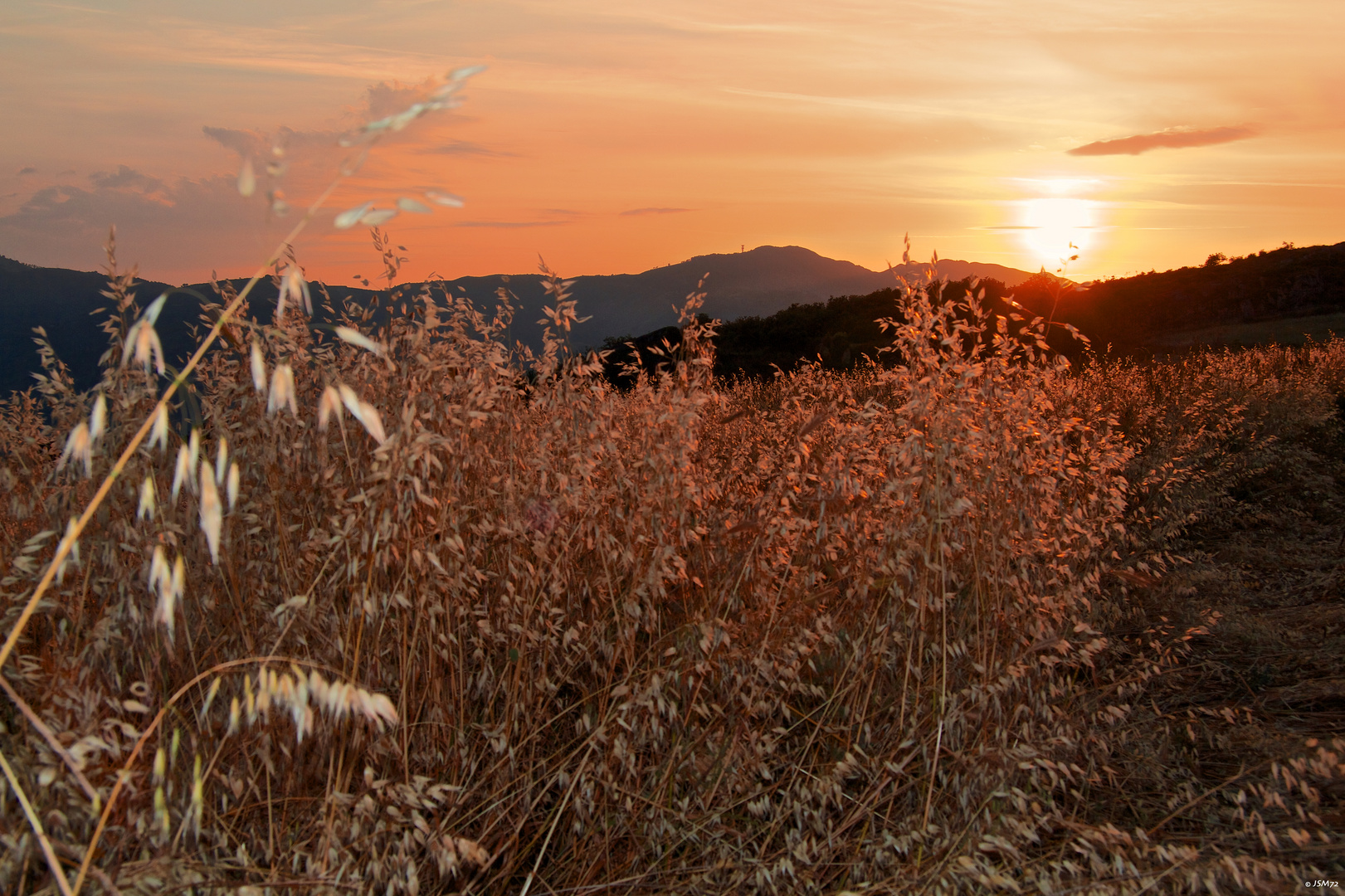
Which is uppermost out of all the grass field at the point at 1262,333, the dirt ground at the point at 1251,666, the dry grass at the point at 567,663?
the grass field at the point at 1262,333

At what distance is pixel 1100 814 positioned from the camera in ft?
8.42

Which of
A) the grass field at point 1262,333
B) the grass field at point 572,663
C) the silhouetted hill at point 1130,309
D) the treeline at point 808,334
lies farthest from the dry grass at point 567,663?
the grass field at point 1262,333

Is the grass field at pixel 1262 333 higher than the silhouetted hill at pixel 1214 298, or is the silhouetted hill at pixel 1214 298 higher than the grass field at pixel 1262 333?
the silhouetted hill at pixel 1214 298

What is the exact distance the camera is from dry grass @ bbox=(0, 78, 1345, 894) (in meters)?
1.85

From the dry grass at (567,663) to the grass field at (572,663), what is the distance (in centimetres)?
2

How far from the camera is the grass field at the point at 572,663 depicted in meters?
1.84

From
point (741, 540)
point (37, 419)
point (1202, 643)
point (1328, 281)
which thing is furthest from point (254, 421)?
point (1328, 281)

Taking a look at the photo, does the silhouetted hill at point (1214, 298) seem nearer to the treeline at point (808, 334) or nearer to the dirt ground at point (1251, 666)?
the treeline at point (808, 334)

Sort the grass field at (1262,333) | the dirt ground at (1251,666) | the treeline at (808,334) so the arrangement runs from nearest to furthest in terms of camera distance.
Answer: the dirt ground at (1251,666), the treeline at (808,334), the grass field at (1262,333)

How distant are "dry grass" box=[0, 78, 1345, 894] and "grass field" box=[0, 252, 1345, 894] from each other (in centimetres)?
2

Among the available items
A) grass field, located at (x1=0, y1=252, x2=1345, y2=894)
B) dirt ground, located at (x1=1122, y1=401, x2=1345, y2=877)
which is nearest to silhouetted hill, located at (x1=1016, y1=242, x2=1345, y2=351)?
dirt ground, located at (x1=1122, y1=401, x2=1345, y2=877)

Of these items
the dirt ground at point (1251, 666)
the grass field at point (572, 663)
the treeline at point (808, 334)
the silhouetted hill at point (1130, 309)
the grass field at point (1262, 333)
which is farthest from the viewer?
the grass field at point (1262, 333)

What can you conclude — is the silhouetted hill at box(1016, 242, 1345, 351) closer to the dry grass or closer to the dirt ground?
the dirt ground

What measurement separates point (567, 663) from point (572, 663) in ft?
0.23
